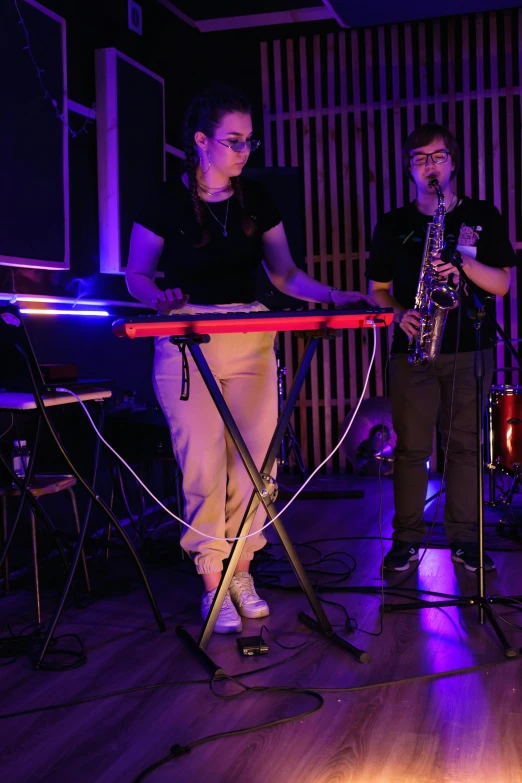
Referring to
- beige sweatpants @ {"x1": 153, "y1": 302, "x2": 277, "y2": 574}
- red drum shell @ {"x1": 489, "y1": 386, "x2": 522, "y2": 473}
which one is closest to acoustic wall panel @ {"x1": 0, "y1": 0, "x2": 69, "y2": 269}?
beige sweatpants @ {"x1": 153, "y1": 302, "x2": 277, "y2": 574}

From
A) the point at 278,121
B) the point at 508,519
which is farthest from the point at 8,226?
the point at 278,121

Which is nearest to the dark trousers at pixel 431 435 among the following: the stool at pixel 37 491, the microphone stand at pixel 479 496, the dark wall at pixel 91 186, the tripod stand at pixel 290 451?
the microphone stand at pixel 479 496

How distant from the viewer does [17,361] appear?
11.3 feet

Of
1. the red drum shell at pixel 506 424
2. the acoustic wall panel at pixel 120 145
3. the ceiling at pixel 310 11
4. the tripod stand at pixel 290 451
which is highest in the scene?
the ceiling at pixel 310 11

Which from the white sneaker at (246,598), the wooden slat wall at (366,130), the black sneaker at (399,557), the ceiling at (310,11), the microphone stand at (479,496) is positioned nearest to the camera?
the microphone stand at (479,496)

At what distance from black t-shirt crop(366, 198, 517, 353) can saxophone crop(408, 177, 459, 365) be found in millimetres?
70

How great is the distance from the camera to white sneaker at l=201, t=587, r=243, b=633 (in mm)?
3117

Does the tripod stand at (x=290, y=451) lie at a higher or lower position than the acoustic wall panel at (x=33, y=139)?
lower

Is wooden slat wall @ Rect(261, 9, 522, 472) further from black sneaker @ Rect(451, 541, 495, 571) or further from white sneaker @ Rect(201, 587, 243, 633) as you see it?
white sneaker @ Rect(201, 587, 243, 633)

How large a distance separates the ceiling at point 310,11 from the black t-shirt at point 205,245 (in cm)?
366

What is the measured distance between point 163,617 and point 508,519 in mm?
2256

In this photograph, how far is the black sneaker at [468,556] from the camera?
3861 mm

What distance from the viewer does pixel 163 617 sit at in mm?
3404

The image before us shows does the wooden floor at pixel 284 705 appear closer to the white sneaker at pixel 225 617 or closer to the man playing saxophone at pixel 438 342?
the white sneaker at pixel 225 617
